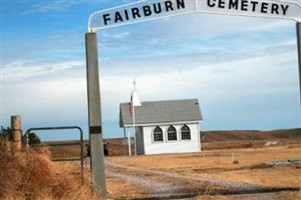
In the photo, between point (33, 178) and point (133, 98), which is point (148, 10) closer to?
point (33, 178)

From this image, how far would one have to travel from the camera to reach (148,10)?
13141 millimetres

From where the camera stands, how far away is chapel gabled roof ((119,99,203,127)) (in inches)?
2121

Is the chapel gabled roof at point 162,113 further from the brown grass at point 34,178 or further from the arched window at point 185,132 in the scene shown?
the brown grass at point 34,178

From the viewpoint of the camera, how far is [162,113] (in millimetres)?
54906

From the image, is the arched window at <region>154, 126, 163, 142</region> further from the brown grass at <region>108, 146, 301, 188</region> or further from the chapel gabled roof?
the brown grass at <region>108, 146, 301, 188</region>

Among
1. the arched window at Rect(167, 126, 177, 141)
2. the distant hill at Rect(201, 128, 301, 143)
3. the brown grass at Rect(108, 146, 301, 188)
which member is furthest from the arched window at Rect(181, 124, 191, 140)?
the distant hill at Rect(201, 128, 301, 143)

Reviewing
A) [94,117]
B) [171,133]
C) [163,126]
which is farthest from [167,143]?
[94,117]

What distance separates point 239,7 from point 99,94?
3.39 meters

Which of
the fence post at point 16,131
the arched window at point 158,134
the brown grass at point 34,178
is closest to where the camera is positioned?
the brown grass at point 34,178

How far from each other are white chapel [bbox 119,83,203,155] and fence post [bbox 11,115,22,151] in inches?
1569

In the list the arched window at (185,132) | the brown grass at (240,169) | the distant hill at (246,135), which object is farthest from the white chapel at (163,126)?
the distant hill at (246,135)

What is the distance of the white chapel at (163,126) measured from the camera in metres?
53.5

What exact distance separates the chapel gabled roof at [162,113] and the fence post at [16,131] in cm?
4069

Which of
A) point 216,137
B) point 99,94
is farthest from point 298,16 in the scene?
point 216,137
